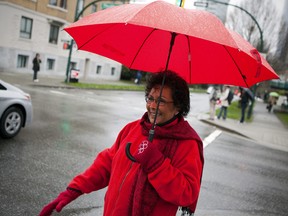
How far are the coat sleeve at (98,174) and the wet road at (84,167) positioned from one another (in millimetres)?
1687

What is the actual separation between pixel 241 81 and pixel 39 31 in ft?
88.5

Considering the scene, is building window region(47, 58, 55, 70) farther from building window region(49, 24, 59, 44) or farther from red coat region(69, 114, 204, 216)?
red coat region(69, 114, 204, 216)

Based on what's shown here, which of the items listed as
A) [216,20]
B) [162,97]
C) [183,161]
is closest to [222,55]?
[216,20]

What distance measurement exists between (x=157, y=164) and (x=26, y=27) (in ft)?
88.0

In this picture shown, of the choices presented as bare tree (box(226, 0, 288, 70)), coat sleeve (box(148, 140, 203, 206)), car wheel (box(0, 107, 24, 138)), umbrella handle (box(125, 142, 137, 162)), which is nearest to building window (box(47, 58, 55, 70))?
bare tree (box(226, 0, 288, 70))

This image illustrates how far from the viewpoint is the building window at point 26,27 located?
25.3 meters

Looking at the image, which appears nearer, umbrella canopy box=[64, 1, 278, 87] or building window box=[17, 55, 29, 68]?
umbrella canopy box=[64, 1, 278, 87]

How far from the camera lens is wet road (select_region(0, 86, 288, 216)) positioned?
421cm

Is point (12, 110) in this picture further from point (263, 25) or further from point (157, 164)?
point (263, 25)

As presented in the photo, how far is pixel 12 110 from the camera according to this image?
655 cm

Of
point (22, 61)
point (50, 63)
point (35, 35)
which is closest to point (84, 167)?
point (22, 61)

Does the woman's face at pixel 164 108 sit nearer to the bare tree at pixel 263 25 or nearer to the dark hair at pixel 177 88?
the dark hair at pixel 177 88

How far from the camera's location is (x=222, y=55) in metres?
2.57

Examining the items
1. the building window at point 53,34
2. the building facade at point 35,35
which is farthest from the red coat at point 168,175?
the building window at point 53,34
